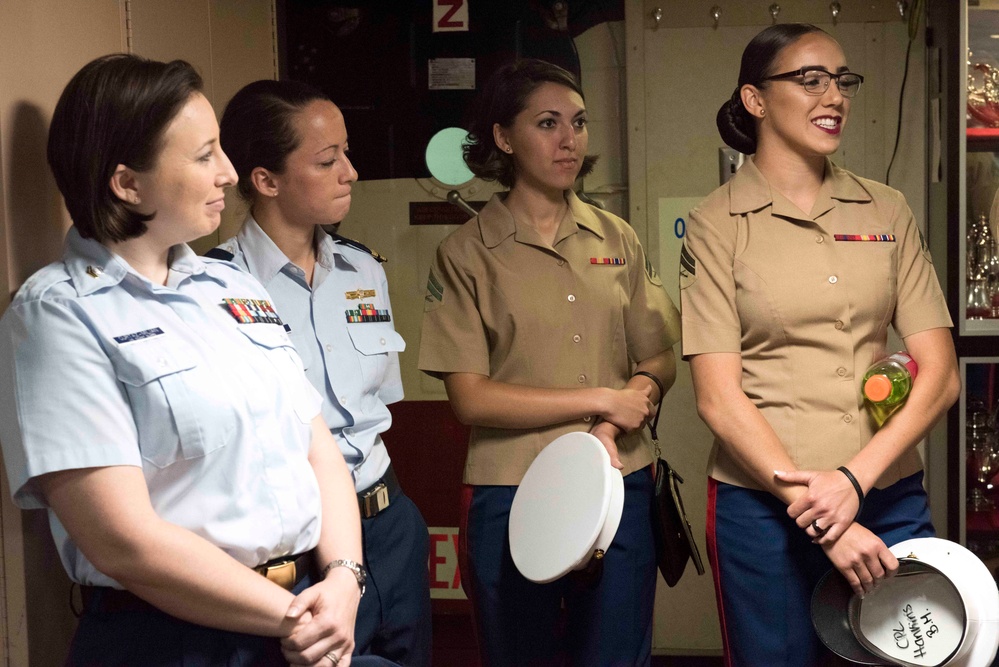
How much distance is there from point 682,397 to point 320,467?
1.89 meters

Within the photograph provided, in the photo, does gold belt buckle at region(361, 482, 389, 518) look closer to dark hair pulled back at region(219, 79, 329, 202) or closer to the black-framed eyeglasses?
dark hair pulled back at region(219, 79, 329, 202)

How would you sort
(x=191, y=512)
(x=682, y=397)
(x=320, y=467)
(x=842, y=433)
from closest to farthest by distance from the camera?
(x=191, y=512), (x=320, y=467), (x=842, y=433), (x=682, y=397)

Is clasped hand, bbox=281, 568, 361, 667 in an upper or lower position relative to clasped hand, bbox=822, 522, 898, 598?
upper

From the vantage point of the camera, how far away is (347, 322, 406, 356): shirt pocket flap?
6.51ft

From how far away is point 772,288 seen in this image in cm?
192

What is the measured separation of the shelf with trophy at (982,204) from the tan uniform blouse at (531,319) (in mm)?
1255

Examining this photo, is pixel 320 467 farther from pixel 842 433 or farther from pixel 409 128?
pixel 409 128

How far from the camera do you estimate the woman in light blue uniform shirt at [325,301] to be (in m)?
1.91

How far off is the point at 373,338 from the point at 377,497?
324 mm

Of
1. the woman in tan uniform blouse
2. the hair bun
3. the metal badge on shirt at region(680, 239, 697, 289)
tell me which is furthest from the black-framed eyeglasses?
the woman in tan uniform blouse

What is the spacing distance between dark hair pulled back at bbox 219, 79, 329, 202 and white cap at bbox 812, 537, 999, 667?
132 centimetres

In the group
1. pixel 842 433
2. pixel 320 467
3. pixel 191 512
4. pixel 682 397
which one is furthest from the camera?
pixel 682 397

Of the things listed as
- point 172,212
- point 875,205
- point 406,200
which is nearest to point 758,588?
point 875,205

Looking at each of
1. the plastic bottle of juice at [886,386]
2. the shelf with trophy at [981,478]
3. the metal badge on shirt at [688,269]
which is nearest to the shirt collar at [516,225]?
the metal badge on shirt at [688,269]
